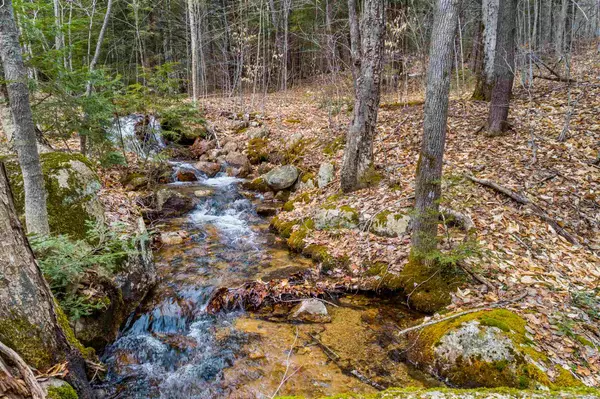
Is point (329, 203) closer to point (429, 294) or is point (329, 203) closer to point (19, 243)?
point (429, 294)

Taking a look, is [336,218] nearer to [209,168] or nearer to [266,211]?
[266,211]

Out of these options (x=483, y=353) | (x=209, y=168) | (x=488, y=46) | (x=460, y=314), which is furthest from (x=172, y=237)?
(x=488, y=46)

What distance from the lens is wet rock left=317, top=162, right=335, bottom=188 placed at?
8375mm

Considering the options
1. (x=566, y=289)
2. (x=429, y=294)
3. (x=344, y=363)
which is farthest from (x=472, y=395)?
(x=566, y=289)

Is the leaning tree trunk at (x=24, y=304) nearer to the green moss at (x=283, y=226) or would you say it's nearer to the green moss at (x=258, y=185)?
the green moss at (x=283, y=226)

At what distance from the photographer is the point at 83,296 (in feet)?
11.7

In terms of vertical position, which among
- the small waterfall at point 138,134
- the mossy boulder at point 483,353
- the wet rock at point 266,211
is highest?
the small waterfall at point 138,134

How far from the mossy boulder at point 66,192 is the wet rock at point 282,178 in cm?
519

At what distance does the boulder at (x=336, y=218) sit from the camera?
253 inches

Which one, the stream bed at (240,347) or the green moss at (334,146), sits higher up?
the green moss at (334,146)

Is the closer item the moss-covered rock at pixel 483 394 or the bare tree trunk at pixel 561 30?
the moss-covered rock at pixel 483 394

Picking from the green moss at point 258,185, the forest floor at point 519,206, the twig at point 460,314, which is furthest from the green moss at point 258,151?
the twig at point 460,314

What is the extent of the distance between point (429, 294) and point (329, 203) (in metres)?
3.09

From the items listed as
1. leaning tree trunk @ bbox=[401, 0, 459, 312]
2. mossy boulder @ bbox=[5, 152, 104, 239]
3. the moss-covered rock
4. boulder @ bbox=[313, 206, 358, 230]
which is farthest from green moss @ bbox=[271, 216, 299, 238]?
the moss-covered rock
